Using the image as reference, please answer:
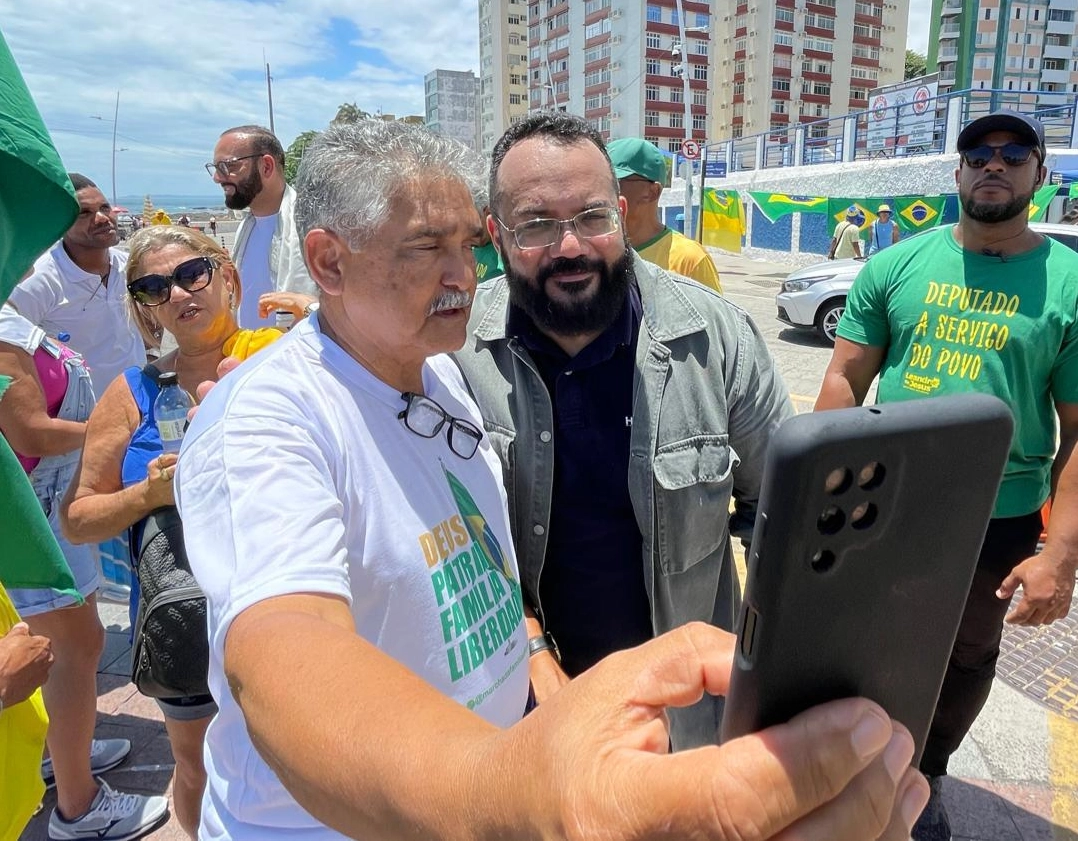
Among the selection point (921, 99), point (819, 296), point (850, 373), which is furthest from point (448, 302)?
point (921, 99)

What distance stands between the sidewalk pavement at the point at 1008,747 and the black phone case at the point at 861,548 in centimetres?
252

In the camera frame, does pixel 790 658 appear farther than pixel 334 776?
No

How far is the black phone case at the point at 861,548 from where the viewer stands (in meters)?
0.53

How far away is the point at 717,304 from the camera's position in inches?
80.4

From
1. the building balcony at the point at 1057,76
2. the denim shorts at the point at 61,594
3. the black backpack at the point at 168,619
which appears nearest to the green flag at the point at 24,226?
the black backpack at the point at 168,619

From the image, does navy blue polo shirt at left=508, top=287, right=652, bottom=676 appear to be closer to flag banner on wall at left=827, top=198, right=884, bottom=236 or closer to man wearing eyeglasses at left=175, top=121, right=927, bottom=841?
man wearing eyeglasses at left=175, top=121, right=927, bottom=841

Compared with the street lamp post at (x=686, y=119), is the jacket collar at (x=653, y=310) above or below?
below

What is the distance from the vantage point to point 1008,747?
290cm

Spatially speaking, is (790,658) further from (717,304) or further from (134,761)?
(134,761)

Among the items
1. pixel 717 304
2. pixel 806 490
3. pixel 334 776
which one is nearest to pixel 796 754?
pixel 806 490

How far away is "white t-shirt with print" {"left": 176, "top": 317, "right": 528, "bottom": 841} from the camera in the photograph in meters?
1.02

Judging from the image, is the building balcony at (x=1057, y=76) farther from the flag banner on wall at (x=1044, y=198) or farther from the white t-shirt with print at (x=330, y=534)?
the white t-shirt with print at (x=330, y=534)

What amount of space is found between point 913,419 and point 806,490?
10 cm

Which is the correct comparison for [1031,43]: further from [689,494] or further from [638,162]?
[689,494]
